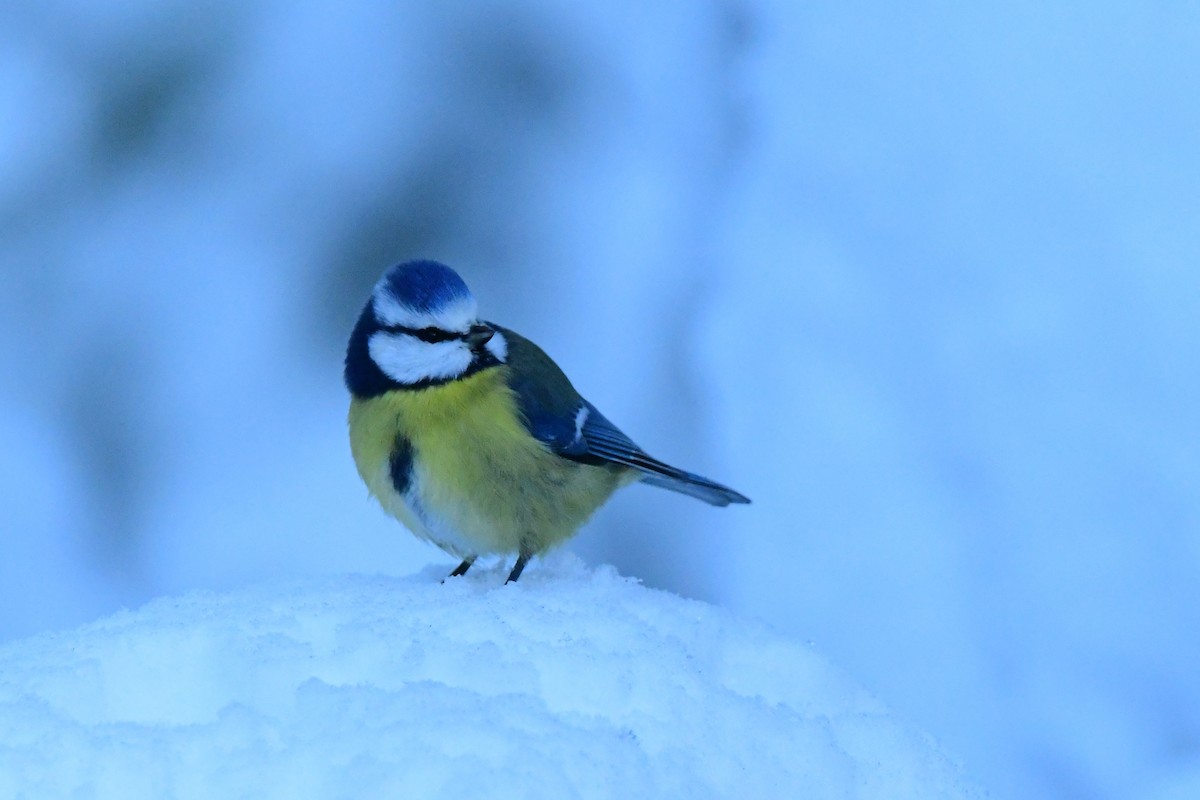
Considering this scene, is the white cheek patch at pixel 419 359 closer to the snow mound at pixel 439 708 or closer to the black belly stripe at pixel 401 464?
the black belly stripe at pixel 401 464

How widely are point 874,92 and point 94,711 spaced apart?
1.82 metres

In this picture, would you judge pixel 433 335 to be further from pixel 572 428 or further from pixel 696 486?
pixel 696 486

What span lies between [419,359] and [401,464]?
0.18 m

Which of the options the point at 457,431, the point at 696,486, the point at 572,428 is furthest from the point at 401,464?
Answer: the point at 696,486

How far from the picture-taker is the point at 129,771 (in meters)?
0.82

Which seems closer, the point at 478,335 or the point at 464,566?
the point at 478,335

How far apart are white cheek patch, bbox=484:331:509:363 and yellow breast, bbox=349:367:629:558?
40 millimetres

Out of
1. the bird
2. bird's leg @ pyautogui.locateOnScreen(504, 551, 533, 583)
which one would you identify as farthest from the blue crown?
bird's leg @ pyautogui.locateOnScreen(504, 551, 533, 583)

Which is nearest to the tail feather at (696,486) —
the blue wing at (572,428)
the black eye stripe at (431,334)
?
the blue wing at (572,428)

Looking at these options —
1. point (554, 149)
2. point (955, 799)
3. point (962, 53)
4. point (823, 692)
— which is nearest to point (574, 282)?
point (554, 149)

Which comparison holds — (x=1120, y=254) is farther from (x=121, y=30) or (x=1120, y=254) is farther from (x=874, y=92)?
(x=121, y=30)

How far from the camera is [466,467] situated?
1687 millimetres

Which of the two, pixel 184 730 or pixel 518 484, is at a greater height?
pixel 518 484

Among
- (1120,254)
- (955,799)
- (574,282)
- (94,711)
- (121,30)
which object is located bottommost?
(94,711)
